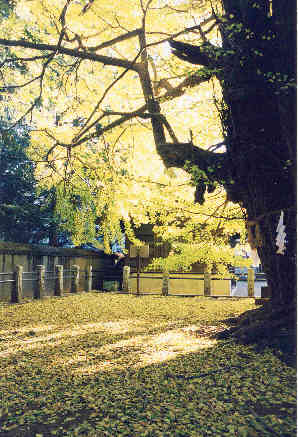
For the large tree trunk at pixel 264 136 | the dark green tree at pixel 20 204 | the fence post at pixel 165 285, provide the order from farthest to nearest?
1. the dark green tree at pixel 20 204
2. the fence post at pixel 165 285
3. the large tree trunk at pixel 264 136

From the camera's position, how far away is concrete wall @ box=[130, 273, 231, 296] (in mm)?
18703

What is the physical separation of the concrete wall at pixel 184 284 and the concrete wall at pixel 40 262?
2.49m

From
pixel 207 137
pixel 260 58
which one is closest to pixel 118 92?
pixel 207 137

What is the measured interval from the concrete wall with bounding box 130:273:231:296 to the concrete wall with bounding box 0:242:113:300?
2.49 metres

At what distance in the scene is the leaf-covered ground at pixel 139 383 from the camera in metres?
3.69

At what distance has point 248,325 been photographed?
282 inches

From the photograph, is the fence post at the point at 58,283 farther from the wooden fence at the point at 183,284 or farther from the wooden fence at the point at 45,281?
the wooden fence at the point at 183,284

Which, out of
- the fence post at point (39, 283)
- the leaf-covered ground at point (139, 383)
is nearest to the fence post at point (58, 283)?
Answer: the fence post at point (39, 283)

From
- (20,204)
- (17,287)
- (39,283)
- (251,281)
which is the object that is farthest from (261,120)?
(20,204)

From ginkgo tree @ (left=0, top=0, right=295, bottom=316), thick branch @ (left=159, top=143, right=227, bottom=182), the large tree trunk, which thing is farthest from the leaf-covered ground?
thick branch @ (left=159, top=143, right=227, bottom=182)

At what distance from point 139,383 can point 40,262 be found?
35.7 feet

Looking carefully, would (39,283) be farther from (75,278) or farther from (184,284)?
(184,284)

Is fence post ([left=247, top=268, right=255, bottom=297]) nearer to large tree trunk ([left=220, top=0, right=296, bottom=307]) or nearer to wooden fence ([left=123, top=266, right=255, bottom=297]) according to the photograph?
wooden fence ([left=123, top=266, right=255, bottom=297])

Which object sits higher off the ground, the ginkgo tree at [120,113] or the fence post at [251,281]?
the ginkgo tree at [120,113]
